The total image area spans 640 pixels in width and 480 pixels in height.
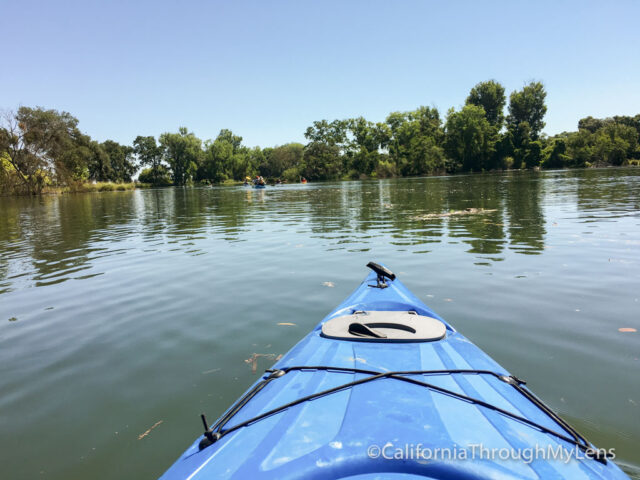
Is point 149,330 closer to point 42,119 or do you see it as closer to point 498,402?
point 498,402

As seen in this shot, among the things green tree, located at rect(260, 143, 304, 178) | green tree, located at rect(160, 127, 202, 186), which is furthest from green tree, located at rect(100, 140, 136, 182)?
green tree, located at rect(260, 143, 304, 178)

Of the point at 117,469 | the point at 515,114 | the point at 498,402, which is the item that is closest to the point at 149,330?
the point at 117,469

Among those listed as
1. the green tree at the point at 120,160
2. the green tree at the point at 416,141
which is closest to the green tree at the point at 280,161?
the green tree at the point at 416,141

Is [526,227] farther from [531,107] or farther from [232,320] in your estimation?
[531,107]

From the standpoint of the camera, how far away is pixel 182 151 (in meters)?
92.6

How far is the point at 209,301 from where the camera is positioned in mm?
5336

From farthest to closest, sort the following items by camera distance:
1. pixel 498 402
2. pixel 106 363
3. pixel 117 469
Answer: pixel 106 363
pixel 117 469
pixel 498 402

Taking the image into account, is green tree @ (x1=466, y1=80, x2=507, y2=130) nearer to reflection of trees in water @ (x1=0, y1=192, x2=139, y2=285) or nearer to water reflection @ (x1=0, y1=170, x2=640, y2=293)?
water reflection @ (x1=0, y1=170, x2=640, y2=293)

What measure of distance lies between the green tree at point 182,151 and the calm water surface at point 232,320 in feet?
289

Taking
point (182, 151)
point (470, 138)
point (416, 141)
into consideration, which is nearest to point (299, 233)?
point (416, 141)

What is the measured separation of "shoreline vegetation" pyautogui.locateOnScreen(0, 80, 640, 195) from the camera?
6656cm

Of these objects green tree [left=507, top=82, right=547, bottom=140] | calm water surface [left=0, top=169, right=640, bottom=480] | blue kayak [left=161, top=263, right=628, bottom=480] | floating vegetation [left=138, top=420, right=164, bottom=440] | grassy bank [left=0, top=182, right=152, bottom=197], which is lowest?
floating vegetation [left=138, top=420, right=164, bottom=440]

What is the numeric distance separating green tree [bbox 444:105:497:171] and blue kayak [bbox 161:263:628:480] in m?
81.1

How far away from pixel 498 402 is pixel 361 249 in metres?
6.35
